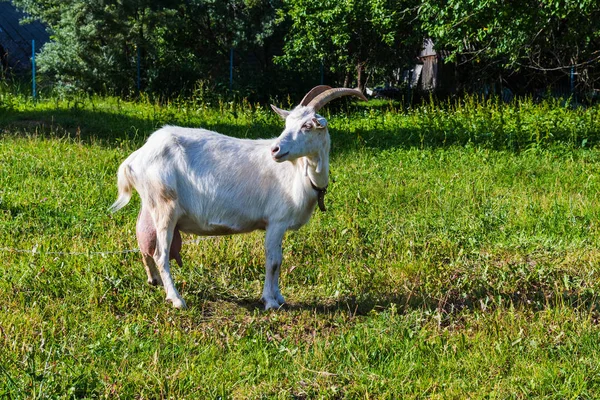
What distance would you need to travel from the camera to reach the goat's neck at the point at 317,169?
5.00 m

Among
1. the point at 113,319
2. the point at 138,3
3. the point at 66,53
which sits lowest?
the point at 113,319

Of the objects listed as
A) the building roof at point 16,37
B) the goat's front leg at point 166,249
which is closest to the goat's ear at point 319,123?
the goat's front leg at point 166,249

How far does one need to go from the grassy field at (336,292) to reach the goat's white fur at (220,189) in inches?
19.7

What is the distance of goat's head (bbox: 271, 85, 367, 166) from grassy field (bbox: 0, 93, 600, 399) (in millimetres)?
1168

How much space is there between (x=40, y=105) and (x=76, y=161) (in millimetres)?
5700

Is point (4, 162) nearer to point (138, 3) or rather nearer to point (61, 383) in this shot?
point (61, 383)

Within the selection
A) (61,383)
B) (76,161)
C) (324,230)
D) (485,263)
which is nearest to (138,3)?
(76,161)

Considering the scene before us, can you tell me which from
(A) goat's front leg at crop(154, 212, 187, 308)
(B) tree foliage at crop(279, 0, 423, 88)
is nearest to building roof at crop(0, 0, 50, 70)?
(B) tree foliage at crop(279, 0, 423, 88)

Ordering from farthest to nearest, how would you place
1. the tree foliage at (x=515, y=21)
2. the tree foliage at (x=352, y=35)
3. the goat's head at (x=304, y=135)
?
1. the tree foliage at (x=352, y=35)
2. the tree foliage at (x=515, y=21)
3. the goat's head at (x=304, y=135)

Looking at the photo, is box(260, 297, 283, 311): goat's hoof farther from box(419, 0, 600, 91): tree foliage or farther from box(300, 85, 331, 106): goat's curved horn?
box(419, 0, 600, 91): tree foliage

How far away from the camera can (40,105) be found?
45.9ft

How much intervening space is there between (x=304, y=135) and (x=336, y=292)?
139cm

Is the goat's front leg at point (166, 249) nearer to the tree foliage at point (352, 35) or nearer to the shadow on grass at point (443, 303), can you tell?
the shadow on grass at point (443, 303)

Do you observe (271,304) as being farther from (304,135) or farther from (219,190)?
(304,135)
